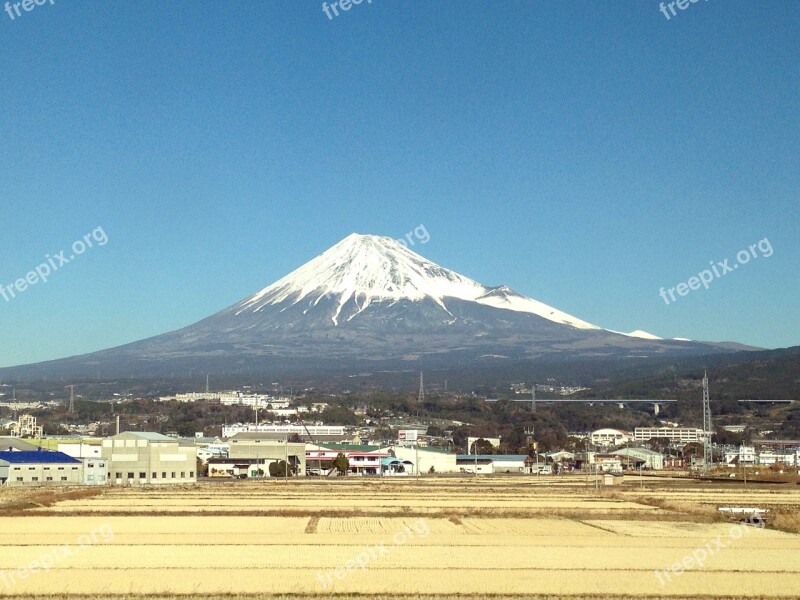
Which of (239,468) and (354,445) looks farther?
(354,445)

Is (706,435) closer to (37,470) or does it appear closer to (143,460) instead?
Result: (143,460)

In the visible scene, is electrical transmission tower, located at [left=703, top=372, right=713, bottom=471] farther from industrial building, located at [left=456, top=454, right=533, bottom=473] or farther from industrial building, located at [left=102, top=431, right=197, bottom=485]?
industrial building, located at [left=102, top=431, right=197, bottom=485]

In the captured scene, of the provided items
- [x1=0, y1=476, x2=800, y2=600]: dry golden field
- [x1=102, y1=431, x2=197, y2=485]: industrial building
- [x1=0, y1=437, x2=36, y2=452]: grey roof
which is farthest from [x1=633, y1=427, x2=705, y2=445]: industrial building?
[x1=0, y1=476, x2=800, y2=600]: dry golden field

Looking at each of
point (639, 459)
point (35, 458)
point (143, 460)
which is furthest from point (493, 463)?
point (35, 458)

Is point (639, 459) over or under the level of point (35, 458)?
under

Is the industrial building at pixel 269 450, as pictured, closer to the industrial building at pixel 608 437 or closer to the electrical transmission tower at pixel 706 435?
the electrical transmission tower at pixel 706 435

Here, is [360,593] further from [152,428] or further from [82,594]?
[152,428]
